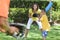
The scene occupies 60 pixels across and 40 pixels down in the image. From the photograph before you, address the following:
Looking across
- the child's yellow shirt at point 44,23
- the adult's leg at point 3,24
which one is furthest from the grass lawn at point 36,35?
the adult's leg at point 3,24

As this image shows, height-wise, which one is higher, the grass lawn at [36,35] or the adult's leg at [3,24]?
the adult's leg at [3,24]

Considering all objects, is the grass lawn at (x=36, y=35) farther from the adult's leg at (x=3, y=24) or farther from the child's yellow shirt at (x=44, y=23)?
the adult's leg at (x=3, y=24)

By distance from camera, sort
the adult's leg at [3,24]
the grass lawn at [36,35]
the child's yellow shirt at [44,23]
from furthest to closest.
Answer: the grass lawn at [36,35], the child's yellow shirt at [44,23], the adult's leg at [3,24]

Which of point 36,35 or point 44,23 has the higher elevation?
point 44,23

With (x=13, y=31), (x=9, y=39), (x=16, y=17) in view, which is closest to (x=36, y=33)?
(x=9, y=39)

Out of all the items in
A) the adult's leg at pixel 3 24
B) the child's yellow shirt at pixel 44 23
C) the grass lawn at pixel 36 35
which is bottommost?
the grass lawn at pixel 36 35

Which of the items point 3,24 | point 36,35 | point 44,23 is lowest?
point 36,35

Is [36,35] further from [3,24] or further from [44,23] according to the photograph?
[3,24]

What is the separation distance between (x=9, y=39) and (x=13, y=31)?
18.7 ft

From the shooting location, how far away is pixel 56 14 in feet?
49.2

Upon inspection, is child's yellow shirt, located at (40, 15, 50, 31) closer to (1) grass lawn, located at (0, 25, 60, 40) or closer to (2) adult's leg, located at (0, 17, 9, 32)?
(1) grass lawn, located at (0, 25, 60, 40)

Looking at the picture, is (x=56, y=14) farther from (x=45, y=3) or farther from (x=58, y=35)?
(x=58, y=35)

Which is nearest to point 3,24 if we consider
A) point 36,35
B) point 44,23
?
point 44,23

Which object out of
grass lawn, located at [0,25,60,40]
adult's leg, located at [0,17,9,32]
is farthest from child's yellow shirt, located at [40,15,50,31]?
adult's leg, located at [0,17,9,32]
